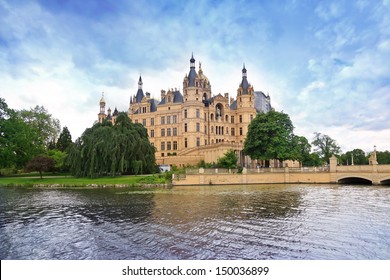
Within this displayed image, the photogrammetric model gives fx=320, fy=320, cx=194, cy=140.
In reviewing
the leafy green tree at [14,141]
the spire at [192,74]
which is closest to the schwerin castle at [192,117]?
the spire at [192,74]

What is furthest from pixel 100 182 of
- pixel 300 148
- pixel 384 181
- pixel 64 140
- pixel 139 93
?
pixel 139 93

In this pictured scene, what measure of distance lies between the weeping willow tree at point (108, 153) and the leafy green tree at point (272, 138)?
14635mm

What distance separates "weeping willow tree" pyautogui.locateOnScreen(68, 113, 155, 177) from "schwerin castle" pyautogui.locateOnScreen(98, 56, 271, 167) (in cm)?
1536

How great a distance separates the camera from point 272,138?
4241cm

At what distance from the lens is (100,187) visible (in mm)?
33750

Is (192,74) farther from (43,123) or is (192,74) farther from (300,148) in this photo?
(43,123)

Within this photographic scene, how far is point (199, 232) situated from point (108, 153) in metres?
27.6

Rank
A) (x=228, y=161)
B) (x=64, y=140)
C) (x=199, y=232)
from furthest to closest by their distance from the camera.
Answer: (x=64, y=140) < (x=228, y=161) < (x=199, y=232)

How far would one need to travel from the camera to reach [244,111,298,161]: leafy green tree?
4197 centimetres

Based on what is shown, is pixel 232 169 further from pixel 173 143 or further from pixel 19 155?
pixel 19 155

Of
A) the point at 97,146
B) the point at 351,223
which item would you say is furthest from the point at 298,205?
the point at 97,146

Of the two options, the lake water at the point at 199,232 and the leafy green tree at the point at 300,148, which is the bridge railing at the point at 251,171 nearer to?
the leafy green tree at the point at 300,148
